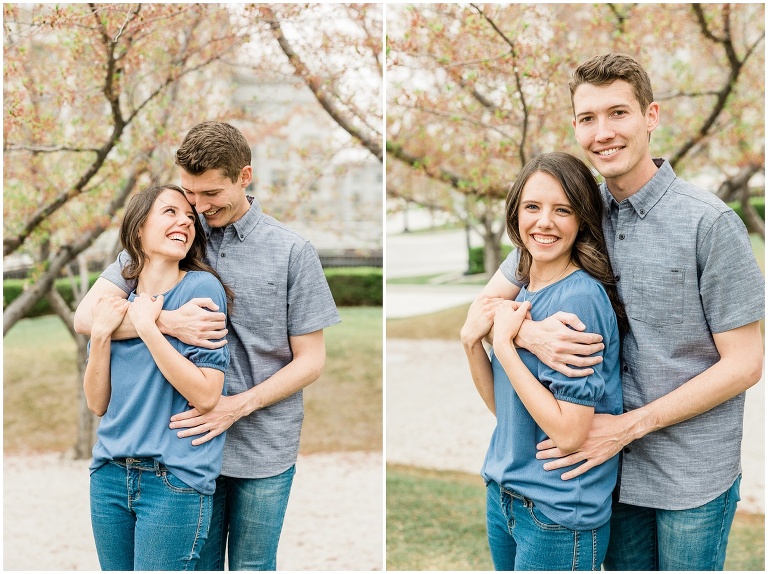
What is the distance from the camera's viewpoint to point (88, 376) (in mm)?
1950

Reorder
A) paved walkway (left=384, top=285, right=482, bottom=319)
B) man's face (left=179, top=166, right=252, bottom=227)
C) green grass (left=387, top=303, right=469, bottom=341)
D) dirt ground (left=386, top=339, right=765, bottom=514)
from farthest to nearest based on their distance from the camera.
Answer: paved walkway (left=384, top=285, right=482, bottom=319), green grass (left=387, top=303, right=469, bottom=341), dirt ground (left=386, top=339, right=765, bottom=514), man's face (left=179, top=166, right=252, bottom=227)

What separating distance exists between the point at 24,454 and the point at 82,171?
378cm

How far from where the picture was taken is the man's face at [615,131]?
6.22 ft

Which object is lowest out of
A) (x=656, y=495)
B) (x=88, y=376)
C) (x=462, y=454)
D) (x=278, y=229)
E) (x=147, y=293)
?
(x=462, y=454)

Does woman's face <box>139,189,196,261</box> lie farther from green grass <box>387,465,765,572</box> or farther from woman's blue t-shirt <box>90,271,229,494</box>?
green grass <box>387,465,765,572</box>

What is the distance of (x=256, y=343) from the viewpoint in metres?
2.19

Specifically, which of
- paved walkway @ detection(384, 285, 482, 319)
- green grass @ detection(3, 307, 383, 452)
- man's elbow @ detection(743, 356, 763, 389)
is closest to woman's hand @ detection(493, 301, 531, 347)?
man's elbow @ detection(743, 356, 763, 389)

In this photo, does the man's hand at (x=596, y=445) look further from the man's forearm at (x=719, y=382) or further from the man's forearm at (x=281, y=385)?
the man's forearm at (x=281, y=385)

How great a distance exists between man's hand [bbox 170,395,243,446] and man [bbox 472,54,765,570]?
2.43 feet

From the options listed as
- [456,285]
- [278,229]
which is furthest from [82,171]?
[456,285]

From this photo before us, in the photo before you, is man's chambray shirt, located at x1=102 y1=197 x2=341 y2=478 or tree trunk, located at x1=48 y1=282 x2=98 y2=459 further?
tree trunk, located at x1=48 y1=282 x2=98 y2=459

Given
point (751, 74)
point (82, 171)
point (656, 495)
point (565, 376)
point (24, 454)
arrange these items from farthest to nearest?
point (24, 454) < point (751, 74) < point (82, 171) < point (656, 495) < point (565, 376)

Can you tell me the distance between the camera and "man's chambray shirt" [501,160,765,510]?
183cm

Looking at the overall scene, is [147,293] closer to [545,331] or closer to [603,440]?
[545,331]
